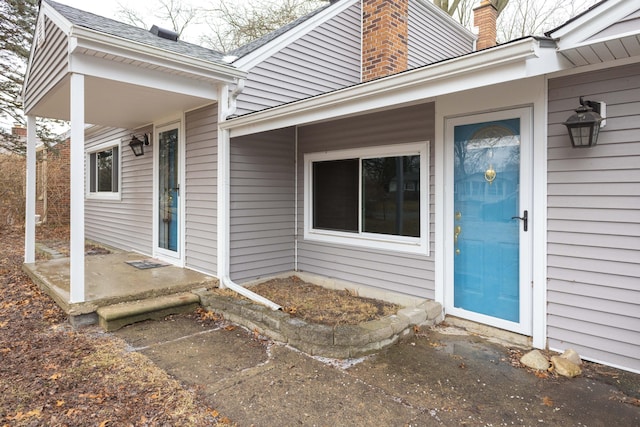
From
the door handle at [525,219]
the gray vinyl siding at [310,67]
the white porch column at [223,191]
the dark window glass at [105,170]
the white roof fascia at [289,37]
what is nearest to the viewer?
the door handle at [525,219]

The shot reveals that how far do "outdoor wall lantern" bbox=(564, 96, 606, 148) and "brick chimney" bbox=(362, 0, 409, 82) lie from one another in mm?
4090

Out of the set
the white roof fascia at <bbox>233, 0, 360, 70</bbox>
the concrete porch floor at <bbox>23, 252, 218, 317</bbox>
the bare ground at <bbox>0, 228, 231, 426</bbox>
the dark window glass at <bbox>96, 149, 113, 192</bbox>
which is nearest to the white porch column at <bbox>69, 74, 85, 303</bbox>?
the concrete porch floor at <bbox>23, 252, 218, 317</bbox>

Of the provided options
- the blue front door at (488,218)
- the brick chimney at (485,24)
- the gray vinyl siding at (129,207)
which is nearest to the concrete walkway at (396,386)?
the blue front door at (488,218)

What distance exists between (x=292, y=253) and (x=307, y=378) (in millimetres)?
2987

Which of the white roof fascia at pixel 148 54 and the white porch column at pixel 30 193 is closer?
the white roof fascia at pixel 148 54

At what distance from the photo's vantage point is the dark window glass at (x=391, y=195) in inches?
172

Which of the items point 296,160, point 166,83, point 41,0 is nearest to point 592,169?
point 296,160

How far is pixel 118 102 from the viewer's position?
517 centimetres

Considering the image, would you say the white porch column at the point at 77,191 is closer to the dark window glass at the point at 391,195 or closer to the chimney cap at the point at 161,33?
the chimney cap at the point at 161,33

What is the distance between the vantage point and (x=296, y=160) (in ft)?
19.0

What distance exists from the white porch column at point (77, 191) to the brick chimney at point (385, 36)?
15.0ft

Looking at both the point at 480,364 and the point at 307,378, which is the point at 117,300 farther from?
the point at 480,364

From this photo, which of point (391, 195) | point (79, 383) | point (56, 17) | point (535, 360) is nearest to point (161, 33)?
point (56, 17)

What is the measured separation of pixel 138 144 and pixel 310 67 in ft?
10.7
